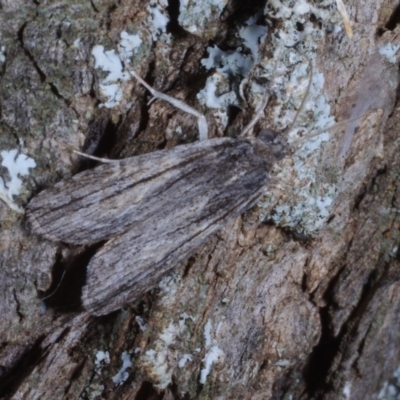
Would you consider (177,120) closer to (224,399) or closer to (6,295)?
(6,295)

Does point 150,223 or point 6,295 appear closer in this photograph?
point 6,295

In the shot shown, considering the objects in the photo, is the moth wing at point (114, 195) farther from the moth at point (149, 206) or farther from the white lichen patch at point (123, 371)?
the white lichen patch at point (123, 371)

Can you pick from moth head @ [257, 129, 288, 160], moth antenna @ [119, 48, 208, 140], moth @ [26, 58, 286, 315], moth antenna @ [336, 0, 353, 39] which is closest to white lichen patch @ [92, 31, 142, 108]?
moth antenna @ [119, 48, 208, 140]

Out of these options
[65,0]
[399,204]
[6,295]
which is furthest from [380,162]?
[6,295]

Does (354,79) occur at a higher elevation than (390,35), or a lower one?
lower

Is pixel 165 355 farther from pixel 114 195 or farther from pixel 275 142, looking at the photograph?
pixel 275 142

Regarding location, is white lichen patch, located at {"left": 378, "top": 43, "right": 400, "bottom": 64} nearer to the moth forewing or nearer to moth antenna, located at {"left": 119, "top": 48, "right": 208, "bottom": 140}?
the moth forewing

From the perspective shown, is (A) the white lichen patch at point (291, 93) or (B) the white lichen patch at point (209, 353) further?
(B) the white lichen patch at point (209, 353)

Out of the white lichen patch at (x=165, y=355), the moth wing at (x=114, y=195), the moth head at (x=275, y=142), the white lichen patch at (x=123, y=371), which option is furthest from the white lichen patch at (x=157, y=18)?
the white lichen patch at (x=123, y=371)
